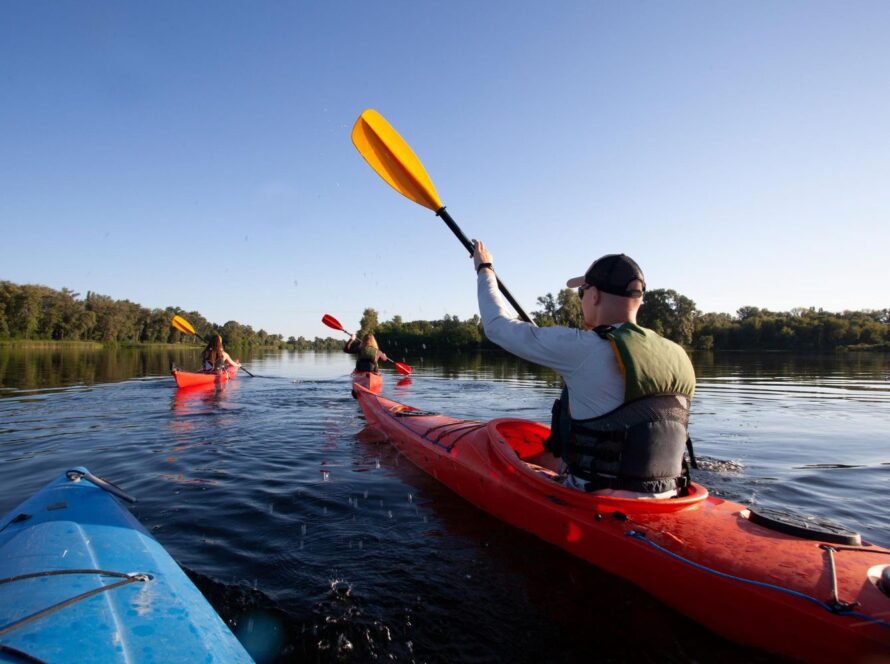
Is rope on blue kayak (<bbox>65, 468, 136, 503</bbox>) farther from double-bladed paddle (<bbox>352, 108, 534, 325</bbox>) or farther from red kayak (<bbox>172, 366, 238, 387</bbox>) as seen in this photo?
red kayak (<bbox>172, 366, 238, 387</bbox>)

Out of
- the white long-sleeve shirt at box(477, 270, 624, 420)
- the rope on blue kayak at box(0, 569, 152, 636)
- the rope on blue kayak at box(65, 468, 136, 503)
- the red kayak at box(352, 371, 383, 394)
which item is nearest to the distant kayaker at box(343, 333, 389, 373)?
the red kayak at box(352, 371, 383, 394)

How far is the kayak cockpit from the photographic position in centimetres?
273

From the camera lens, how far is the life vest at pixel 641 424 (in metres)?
2.59

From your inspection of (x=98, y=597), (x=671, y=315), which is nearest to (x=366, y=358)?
(x=98, y=597)

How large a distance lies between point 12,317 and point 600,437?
291ft

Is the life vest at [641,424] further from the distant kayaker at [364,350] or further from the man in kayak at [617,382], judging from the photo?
the distant kayaker at [364,350]

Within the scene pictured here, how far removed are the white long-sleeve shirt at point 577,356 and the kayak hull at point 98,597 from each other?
195 centimetres

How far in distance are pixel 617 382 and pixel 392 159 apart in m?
3.89

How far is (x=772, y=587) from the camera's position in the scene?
2.07m

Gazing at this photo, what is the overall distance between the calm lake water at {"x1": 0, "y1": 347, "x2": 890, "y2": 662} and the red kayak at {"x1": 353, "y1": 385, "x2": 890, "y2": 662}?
211mm

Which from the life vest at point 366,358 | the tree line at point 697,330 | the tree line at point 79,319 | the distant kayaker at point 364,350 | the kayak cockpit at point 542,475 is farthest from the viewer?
the tree line at point 79,319

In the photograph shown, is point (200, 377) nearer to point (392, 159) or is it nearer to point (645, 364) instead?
point (392, 159)

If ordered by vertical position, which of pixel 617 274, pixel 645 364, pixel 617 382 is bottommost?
pixel 617 382

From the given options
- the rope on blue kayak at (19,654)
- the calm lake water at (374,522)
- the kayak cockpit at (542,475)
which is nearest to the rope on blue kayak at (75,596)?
the rope on blue kayak at (19,654)
